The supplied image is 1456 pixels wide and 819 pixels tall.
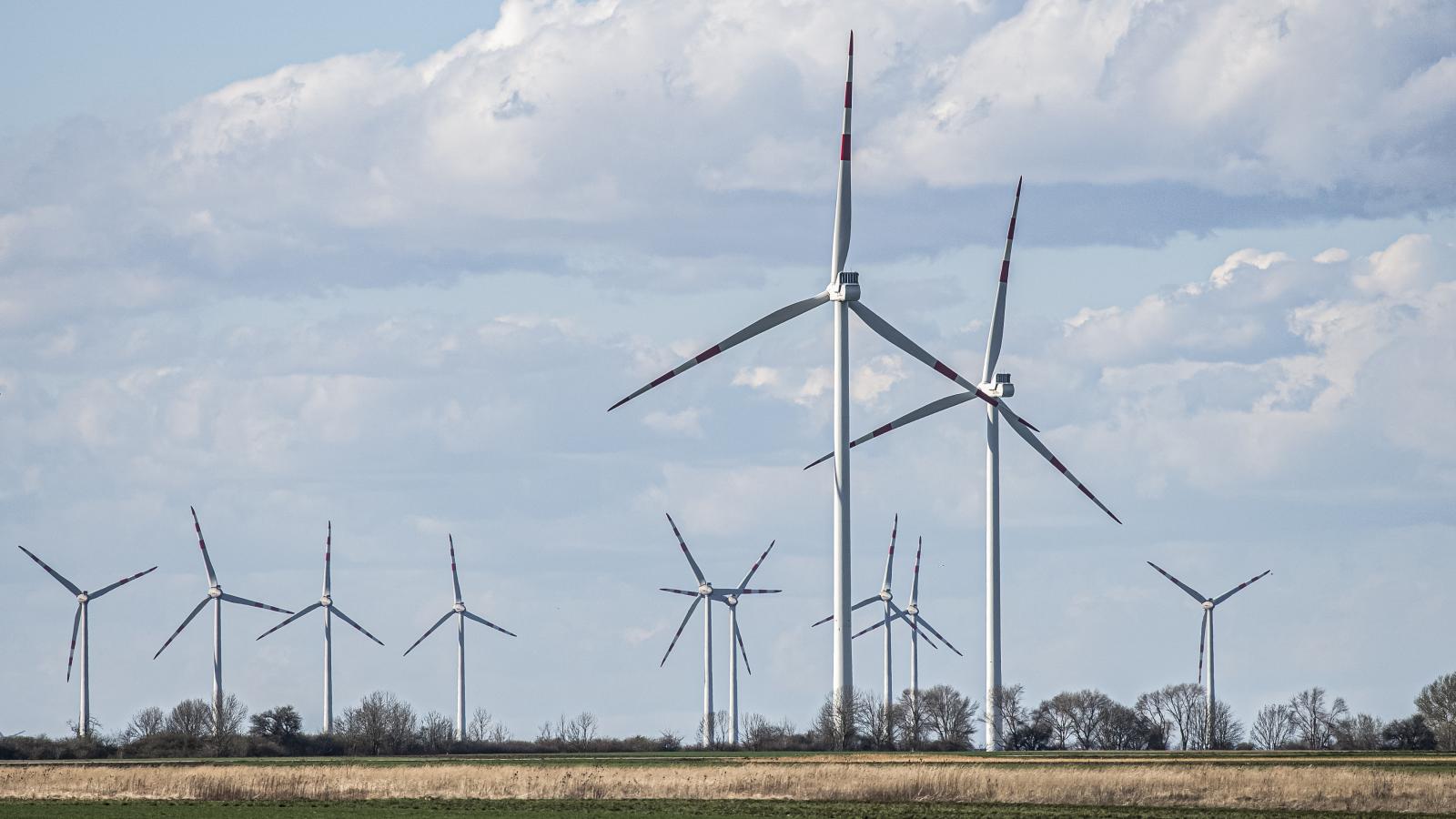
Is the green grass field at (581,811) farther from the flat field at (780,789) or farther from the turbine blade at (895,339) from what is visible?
the turbine blade at (895,339)

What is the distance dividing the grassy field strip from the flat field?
82 mm

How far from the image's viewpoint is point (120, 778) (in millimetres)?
99312

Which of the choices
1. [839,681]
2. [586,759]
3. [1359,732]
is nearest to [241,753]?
[586,759]

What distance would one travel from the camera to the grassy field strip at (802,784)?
79438mm

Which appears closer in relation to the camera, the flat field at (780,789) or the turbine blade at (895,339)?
the flat field at (780,789)

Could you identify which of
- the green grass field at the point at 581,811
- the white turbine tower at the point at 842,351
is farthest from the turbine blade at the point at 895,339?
the green grass field at the point at 581,811

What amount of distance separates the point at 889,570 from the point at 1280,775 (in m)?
90.3

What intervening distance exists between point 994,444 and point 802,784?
1869 inches

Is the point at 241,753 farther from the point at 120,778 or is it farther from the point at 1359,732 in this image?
the point at 1359,732

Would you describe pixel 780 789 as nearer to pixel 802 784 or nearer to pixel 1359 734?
pixel 802 784

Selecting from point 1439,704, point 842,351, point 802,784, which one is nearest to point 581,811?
point 802,784

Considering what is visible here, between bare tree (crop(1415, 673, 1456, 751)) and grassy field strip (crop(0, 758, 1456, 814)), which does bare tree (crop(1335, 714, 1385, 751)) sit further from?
grassy field strip (crop(0, 758, 1456, 814))

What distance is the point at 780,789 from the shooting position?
286 feet

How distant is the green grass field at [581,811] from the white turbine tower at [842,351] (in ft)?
93.3
